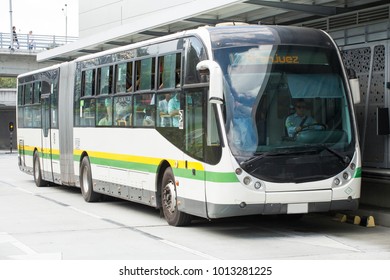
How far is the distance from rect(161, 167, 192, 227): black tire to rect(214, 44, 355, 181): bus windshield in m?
2.01

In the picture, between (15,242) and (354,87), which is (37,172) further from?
(354,87)

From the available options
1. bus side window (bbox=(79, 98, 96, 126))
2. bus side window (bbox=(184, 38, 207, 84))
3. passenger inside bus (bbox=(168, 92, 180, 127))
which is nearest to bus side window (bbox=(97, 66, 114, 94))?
bus side window (bbox=(79, 98, 96, 126))

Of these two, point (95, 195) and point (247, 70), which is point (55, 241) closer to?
point (247, 70)

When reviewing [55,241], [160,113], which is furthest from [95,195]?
[55,241]

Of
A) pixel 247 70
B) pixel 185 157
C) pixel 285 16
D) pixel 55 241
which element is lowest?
pixel 55 241

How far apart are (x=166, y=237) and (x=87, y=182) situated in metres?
6.55

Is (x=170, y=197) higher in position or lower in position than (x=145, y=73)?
lower

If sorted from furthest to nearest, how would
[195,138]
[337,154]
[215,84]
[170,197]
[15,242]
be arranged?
[170,197] → [195,138] → [337,154] → [15,242] → [215,84]

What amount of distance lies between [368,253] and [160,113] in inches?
191

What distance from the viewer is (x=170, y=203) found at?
14070mm

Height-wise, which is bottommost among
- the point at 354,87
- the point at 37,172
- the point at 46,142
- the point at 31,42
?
the point at 37,172

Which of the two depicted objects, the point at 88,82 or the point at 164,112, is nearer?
the point at 164,112

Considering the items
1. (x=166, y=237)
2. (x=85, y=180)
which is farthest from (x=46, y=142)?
(x=166, y=237)

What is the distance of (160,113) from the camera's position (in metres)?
14.5
